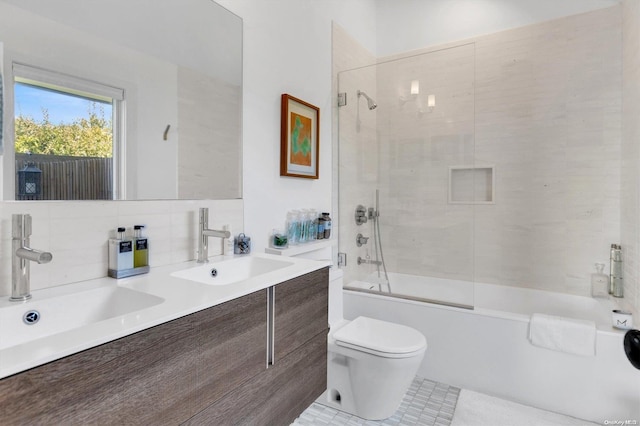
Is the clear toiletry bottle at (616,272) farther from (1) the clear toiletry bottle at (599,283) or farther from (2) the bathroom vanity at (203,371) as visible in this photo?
(2) the bathroom vanity at (203,371)

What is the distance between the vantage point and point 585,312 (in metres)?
2.41

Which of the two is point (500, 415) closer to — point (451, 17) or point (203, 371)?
point (203, 371)

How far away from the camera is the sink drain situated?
0.85 m

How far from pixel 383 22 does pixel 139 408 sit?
Answer: 3299mm

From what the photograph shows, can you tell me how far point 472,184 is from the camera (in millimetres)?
2631

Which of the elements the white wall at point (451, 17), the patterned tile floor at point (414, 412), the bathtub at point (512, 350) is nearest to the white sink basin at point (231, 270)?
the patterned tile floor at point (414, 412)

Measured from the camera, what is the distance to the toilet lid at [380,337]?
169 cm

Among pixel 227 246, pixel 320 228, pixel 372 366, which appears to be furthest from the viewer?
pixel 320 228

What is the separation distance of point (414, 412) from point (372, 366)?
45cm

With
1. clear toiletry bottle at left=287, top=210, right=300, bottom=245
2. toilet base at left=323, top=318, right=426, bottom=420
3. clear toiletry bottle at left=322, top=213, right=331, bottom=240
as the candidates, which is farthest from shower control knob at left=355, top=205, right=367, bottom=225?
toilet base at left=323, top=318, right=426, bottom=420

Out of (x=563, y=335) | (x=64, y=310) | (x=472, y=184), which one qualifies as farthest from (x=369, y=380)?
(x=472, y=184)

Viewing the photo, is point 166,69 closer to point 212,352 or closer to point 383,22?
point 212,352

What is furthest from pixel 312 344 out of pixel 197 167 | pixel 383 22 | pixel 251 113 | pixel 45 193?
pixel 383 22

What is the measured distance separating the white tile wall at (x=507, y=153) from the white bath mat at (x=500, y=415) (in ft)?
2.42
